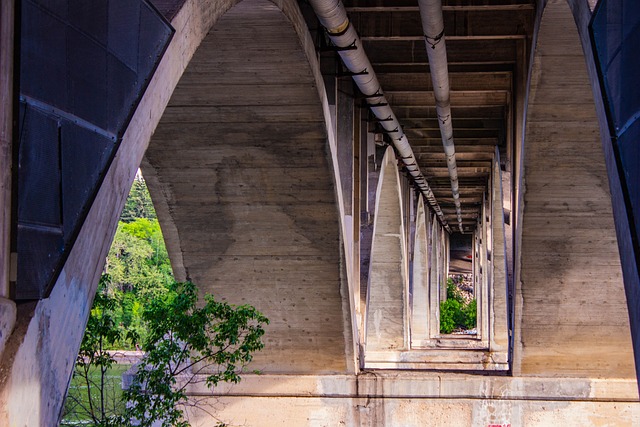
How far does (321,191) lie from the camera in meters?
16.6

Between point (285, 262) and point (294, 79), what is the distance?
5.42 m

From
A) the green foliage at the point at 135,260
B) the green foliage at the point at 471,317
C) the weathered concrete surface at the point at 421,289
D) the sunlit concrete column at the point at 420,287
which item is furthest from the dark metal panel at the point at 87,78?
the green foliage at the point at 471,317

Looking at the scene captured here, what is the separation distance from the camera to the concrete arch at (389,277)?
31844 mm

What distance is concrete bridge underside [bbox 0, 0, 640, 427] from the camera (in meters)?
13.5

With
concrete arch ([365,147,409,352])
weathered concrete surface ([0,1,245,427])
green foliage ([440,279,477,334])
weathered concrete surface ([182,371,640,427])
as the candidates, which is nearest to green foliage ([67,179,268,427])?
weathered concrete surface ([0,1,245,427])

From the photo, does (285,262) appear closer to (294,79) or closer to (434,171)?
(294,79)

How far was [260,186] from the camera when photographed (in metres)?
16.7

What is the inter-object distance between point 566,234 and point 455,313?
207ft

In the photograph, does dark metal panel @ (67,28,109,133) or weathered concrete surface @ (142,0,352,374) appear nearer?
dark metal panel @ (67,28,109,133)

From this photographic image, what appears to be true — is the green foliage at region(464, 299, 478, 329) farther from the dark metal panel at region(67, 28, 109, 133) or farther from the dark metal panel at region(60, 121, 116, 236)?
the dark metal panel at region(60, 121, 116, 236)

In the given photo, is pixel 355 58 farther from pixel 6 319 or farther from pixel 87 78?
pixel 6 319

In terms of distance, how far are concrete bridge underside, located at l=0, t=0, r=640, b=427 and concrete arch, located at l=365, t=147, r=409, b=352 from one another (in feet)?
26.6

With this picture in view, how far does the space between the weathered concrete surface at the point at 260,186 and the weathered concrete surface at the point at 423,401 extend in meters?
0.50

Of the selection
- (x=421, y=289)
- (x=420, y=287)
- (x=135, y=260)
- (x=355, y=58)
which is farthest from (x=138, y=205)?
(x=355, y=58)
